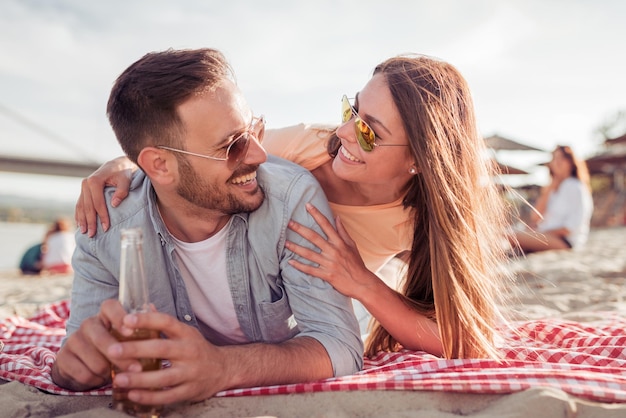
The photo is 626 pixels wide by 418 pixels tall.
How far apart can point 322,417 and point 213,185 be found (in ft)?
3.03

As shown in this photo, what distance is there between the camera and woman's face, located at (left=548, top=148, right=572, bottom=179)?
20.4 ft

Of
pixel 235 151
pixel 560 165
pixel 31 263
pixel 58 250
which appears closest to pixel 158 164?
pixel 235 151

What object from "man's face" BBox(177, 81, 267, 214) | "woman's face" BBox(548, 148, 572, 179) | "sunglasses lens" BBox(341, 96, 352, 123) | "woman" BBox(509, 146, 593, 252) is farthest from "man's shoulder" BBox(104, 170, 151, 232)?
"woman's face" BBox(548, 148, 572, 179)

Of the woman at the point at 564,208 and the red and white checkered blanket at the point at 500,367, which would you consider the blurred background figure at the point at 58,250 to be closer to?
the red and white checkered blanket at the point at 500,367

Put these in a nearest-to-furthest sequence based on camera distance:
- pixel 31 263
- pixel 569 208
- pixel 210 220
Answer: pixel 210 220 < pixel 569 208 < pixel 31 263

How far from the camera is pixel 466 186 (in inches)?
86.4

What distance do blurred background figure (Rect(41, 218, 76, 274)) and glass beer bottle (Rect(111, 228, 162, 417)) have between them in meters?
7.71

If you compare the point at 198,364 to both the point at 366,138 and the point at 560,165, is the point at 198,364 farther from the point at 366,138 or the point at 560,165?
the point at 560,165

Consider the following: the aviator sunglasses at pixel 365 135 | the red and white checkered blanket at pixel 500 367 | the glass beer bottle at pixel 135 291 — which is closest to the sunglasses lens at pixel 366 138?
the aviator sunglasses at pixel 365 135

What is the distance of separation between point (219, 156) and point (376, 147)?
2.39ft

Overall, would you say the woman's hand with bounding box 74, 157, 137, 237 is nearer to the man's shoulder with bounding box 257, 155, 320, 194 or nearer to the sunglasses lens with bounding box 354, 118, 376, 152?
the man's shoulder with bounding box 257, 155, 320, 194

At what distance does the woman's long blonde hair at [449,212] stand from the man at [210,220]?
0.42 metres

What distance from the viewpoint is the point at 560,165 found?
626 cm

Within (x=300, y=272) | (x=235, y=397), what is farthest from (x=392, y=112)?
(x=235, y=397)
